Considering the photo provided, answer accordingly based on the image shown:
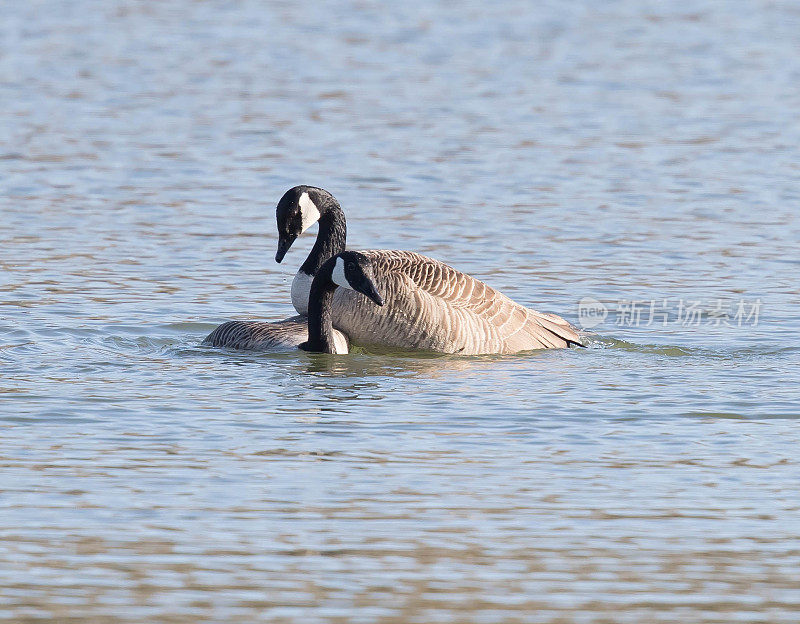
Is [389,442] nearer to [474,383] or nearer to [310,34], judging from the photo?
[474,383]

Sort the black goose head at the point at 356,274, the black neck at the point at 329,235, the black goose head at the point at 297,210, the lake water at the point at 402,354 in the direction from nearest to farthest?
1. the lake water at the point at 402,354
2. the black goose head at the point at 356,274
3. the black goose head at the point at 297,210
4. the black neck at the point at 329,235

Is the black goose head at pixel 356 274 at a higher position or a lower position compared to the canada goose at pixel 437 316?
higher

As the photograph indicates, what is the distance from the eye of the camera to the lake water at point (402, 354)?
7.03 metres

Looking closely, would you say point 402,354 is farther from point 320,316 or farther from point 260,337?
point 260,337

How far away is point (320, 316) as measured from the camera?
39.7ft

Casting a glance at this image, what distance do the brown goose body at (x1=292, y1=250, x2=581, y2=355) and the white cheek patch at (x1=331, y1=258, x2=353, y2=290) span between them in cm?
30

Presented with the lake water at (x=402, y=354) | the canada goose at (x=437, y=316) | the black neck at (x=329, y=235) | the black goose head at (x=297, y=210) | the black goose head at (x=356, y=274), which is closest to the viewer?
the lake water at (x=402, y=354)

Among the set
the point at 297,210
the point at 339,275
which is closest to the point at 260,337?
the point at 339,275

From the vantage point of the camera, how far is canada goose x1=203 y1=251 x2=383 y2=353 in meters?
12.0

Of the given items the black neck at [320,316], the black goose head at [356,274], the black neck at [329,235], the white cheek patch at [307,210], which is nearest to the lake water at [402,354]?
the black neck at [320,316]

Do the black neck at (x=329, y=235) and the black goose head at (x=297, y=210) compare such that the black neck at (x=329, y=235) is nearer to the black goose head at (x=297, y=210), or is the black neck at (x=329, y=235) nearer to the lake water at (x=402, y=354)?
the black goose head at (x=297, y=210)

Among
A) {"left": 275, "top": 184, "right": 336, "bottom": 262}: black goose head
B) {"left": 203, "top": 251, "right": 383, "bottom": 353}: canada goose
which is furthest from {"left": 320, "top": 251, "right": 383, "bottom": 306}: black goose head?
{"left": 275, "top": 184, "right": 336, "bottom": 262}: black goose head

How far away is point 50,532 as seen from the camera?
7457mm

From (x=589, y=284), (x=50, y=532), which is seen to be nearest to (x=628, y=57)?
(x=589, y=284)
